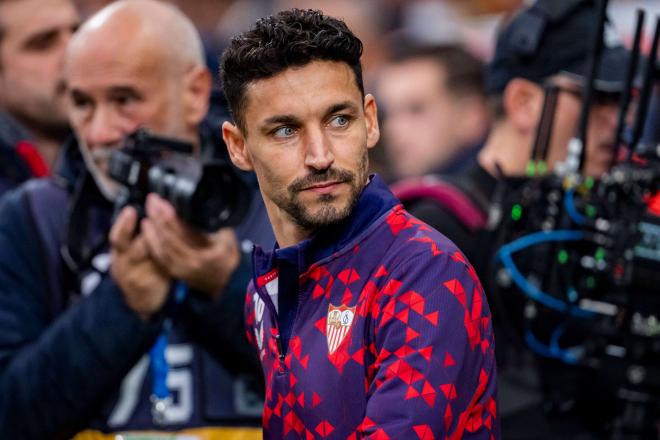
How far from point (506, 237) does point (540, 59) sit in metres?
0.88

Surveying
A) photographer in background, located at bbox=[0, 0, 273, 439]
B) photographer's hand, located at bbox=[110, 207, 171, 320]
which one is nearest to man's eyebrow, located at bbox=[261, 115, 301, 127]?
photographer in background, located at bbox=[0, 0, 273, 439]

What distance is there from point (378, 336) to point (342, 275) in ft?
0.54

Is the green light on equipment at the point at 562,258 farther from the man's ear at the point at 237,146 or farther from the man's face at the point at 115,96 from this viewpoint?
the man's ear at the point at 237,146

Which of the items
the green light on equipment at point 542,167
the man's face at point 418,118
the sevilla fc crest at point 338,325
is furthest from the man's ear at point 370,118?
the man's face at point 418,118

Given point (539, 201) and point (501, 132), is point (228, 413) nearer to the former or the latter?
point (539, 201)

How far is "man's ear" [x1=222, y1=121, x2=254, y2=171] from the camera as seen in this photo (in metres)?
2.26

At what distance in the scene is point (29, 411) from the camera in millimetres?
3498

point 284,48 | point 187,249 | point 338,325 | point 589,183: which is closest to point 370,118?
point 284,48

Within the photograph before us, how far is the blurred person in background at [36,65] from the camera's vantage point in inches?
197

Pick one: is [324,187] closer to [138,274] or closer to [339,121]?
[339,121]

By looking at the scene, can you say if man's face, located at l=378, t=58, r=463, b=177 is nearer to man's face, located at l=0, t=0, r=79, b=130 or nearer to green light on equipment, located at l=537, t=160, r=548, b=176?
man's face, located at l=0, t=0, r=79, b=130

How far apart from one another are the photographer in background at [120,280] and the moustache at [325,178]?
1204mm

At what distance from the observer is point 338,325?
2080 millimetres

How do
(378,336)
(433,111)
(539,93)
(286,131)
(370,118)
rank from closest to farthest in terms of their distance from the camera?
(378,336)
(286,131)
(370,118)
(539,93)
(433,111)
